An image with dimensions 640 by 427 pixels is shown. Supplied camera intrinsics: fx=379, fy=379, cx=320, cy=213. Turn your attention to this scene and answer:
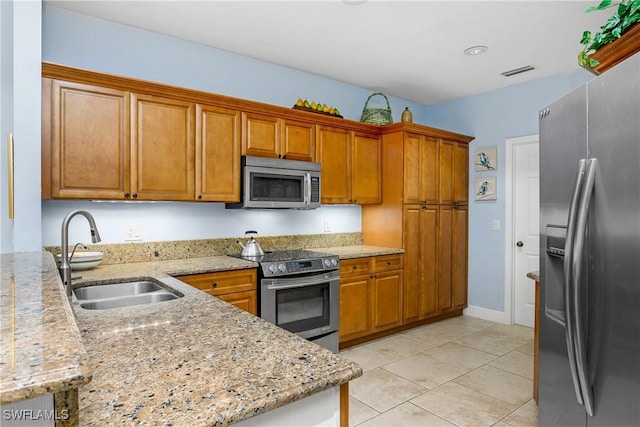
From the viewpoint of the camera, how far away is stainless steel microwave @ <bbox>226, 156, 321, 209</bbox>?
3125 mm

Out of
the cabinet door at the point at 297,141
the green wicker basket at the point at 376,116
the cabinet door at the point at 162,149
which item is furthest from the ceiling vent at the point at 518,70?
the cabinet door at the point at 162,149

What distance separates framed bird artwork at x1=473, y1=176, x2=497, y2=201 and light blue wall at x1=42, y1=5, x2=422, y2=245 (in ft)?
5.79

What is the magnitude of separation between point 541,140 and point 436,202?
2442 millimetres

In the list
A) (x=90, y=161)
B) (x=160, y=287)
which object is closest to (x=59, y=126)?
(x=90, y=161)

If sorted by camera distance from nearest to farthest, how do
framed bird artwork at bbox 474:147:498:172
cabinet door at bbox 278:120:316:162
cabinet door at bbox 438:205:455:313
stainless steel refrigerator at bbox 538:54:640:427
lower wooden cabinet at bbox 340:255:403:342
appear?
stainless steel refrigerator at bbox 538:54:640:427 < cabinet door at bbox 278:120:316:162 < lower wooden cabinet at bbox 340:255:403:342 < cabinet door at bbox 438:205:455:313 < framed bird artwork at bbox 474:147:498:172

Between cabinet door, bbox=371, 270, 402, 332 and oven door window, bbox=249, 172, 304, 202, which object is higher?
oven door window, bbox=249, 172, 304, 202

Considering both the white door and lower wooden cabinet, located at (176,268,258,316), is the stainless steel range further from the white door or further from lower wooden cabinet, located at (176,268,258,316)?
the white door

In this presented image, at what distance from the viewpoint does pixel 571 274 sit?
4.66 feet

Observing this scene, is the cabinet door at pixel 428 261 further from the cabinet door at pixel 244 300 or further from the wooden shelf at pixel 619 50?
the wooden shelf at pixel 619 50

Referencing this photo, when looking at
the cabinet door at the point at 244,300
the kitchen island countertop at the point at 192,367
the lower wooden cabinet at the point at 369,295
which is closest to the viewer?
the kitchen island countertop at the point at 192,367

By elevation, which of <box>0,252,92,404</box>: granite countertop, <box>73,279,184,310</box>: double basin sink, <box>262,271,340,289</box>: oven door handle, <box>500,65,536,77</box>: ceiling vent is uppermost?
<box>500,65,536,77</box>: ceiling vent

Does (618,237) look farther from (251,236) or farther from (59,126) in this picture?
(59,126)

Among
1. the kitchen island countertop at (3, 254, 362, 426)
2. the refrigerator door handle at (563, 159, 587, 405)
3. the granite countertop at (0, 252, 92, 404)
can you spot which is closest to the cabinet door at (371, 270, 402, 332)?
the refrigerator door handle at (563, 159, 587, 405)

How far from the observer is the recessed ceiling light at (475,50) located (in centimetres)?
328
